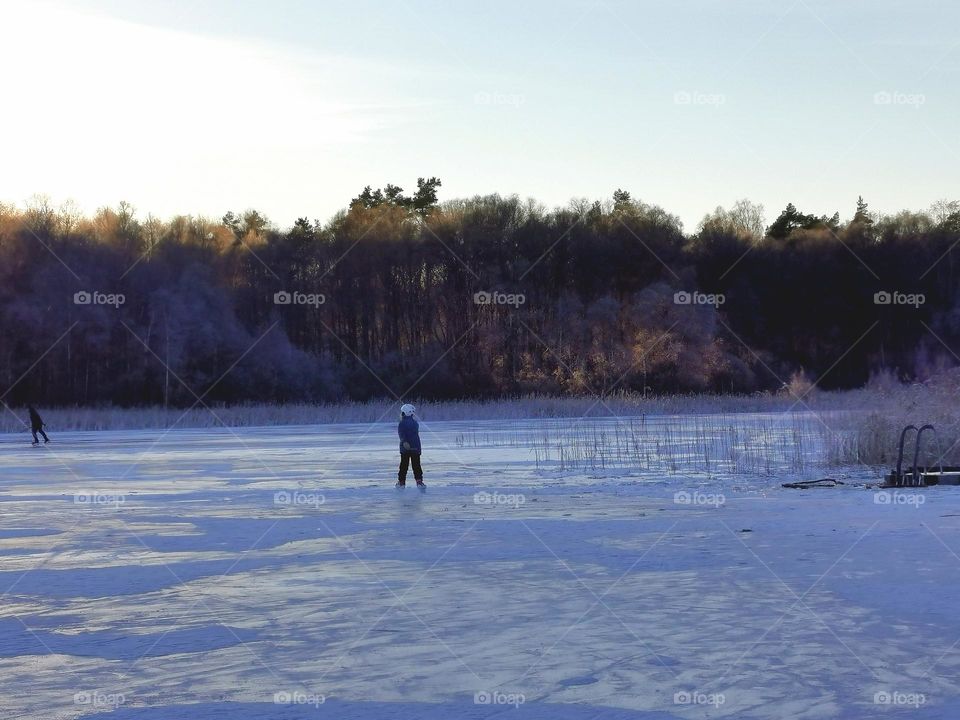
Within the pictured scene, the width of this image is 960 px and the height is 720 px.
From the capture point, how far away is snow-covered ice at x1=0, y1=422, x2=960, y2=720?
20.1 feet

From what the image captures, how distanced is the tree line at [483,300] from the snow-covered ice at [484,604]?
43.7m

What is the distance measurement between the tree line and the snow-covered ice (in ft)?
144

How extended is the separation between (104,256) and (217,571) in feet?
176

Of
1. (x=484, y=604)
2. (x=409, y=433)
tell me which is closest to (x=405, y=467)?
(x=409, y=433)

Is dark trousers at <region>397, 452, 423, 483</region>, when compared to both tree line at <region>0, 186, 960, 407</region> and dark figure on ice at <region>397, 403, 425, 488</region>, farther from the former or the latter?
tree line at <region>0, 186, 960, 407</region>

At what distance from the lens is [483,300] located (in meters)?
68.5

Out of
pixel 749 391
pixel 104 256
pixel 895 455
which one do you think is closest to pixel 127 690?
pixel 895 455

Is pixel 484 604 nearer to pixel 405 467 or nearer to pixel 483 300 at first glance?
pixel 405 467

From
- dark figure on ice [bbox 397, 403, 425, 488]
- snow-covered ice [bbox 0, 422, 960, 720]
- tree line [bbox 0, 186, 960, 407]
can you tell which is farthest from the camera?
tree line [bbox 0, 186, 960, 407]

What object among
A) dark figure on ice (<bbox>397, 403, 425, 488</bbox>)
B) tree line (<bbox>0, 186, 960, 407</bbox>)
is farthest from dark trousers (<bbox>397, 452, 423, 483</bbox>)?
tree line (<bbox>0, 186, 960, 407</bbox>)

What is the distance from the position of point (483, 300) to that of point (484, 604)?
197 feet

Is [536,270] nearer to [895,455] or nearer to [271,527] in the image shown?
[895,455]

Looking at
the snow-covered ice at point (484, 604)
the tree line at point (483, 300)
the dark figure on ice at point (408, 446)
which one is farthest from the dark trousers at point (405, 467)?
the tree line at point (483, 300)

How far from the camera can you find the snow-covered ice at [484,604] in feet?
20.1
